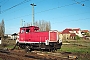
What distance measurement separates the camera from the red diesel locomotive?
1678cm

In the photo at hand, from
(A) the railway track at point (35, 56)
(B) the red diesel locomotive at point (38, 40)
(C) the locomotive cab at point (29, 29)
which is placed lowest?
(A) the railway track at point (35, 56)

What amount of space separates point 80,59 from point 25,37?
31.3 feet

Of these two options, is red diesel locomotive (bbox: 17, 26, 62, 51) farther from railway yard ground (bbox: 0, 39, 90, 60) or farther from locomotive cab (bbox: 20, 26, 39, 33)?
railway yard ground (bbox: 0, 39, 90, 60)

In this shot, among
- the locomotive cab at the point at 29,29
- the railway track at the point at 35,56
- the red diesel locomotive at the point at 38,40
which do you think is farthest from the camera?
the locomotive cab at the point at 29,29

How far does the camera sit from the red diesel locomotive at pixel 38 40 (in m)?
16.8

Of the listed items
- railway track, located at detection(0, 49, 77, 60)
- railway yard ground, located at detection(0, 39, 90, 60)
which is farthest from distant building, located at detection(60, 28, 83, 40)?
railway track, located at detection(0, 49, 77, 60)

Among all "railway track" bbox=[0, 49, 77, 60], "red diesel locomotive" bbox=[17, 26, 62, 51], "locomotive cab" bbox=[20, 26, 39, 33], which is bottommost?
"railway track" bbox=[0, 49, 77, 60]

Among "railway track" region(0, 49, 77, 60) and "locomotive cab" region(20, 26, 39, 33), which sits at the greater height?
"locomotive cab" region(20, 26, 39, 33)

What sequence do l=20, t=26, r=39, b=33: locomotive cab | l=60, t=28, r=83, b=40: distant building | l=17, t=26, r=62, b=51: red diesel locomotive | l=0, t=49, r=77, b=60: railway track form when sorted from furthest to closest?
l=60, t=28, r=83, b=40: distant building → l=20, t=26, r=39, b=33: locomotive cab → l=17, t=26, r=62, b=51: red diesel locomotive → l=0, t=49, r=77, b=60: railway track

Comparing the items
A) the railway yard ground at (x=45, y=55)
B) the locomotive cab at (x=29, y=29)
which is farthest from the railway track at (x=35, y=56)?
the locomotive cab at (x=29, y=29)

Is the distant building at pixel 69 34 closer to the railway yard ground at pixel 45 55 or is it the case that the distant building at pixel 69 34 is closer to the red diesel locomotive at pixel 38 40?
the red diesel locomotive at pixel 38 40

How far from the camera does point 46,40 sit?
648 inches

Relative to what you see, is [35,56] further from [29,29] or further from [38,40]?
[29,29]

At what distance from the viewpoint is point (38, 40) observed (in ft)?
58.0
